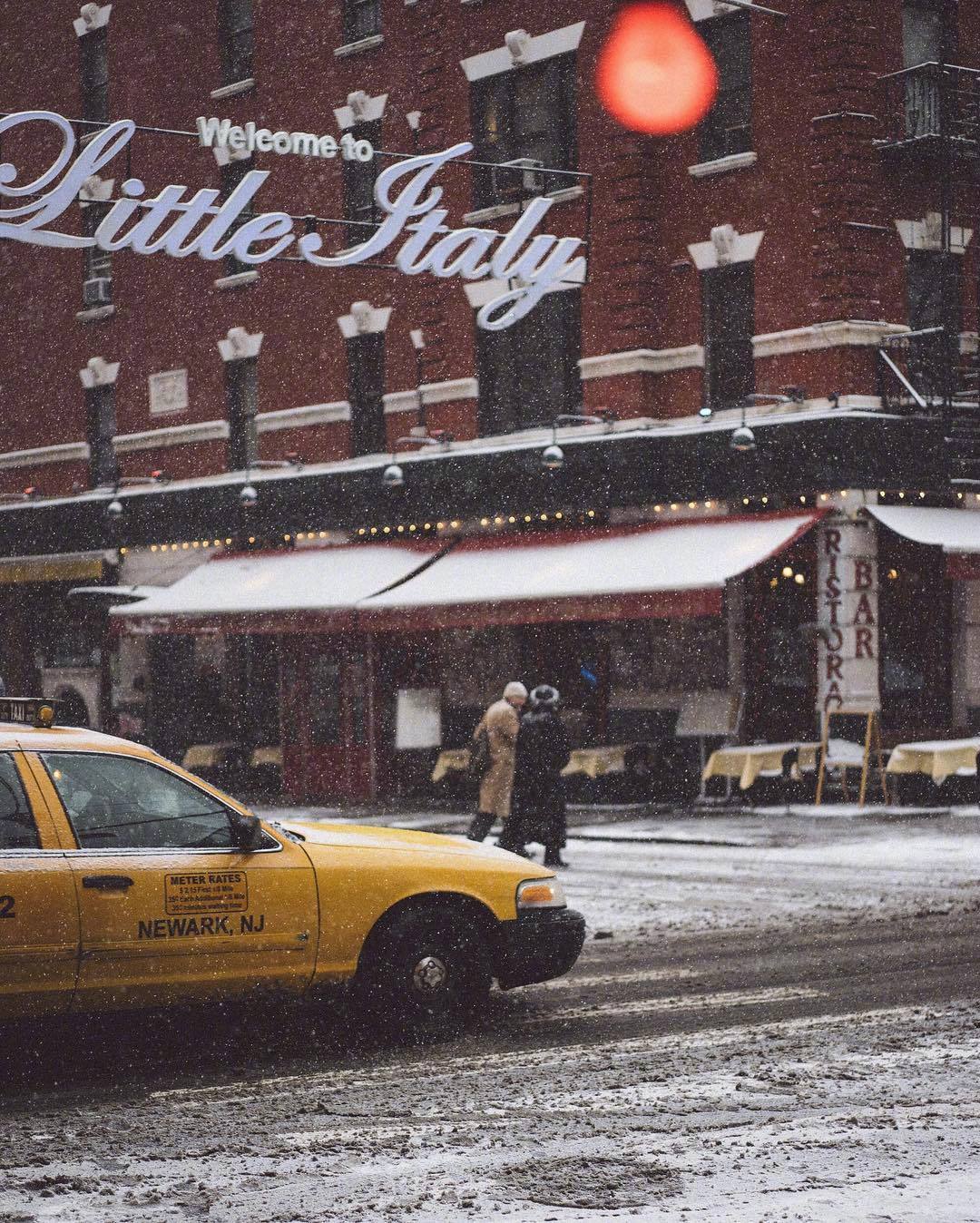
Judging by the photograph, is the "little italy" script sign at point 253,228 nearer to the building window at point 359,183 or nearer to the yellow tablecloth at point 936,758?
the building window at point 359,183

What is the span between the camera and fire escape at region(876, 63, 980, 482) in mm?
23516

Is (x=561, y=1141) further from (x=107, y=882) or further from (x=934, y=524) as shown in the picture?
(x=934, y=524)

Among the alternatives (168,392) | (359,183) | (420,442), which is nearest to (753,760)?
(420,442)

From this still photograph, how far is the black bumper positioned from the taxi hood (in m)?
0.24

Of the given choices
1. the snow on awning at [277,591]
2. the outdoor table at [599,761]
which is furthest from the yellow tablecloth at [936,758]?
the snow on awning at [277,591]

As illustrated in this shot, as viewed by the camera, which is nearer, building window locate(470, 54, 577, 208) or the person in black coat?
the person in black coat

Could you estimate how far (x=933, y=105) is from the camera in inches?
945

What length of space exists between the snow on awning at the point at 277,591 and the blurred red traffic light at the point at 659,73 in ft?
21.8

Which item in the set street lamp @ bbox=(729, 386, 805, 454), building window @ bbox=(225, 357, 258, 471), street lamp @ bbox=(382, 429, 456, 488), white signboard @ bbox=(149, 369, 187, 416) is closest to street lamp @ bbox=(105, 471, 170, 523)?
white signboard @ bbox=(149, 369, 187, 416)

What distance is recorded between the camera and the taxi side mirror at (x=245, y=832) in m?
8.59

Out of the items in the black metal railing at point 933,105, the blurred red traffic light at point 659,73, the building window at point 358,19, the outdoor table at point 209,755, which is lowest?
the outdoor table at point 209,755

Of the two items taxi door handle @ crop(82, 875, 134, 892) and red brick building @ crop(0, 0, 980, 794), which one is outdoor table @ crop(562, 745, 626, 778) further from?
taxi door handle @ crop(82, 875, 134, 892)

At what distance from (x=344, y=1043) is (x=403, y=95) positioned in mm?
21700

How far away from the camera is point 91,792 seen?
334 inches
